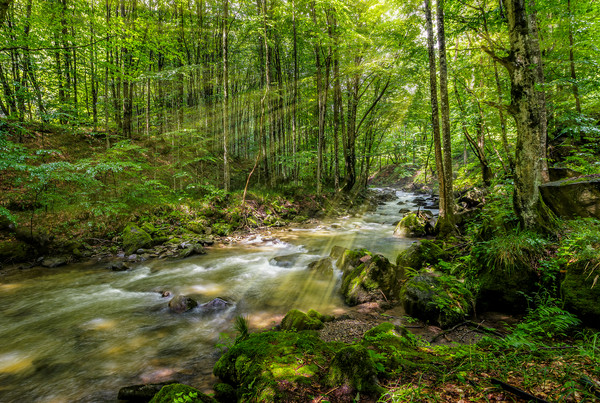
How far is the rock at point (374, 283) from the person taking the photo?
5.85 meters

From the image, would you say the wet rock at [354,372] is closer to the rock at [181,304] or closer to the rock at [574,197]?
the rock at [181,304]

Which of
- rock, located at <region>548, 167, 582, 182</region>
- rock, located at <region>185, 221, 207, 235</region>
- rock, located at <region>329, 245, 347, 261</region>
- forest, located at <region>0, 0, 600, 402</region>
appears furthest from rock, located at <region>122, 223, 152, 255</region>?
rock, located at <region>548, 167, 582, 182</region>

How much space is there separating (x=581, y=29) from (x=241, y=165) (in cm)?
2354

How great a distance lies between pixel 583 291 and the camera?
11.2 ft

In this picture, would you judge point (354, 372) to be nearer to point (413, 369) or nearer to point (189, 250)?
A: point (413, 369)

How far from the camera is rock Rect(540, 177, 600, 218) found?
4679 millimetres

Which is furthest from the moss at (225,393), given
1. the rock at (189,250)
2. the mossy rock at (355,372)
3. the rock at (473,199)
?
the rock at (473,199)

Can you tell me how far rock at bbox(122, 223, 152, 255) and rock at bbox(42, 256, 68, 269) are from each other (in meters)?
1.89

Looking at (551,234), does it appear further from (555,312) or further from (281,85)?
(281,85)

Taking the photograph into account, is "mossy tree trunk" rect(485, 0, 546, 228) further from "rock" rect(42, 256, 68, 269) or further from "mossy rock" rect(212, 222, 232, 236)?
"rock" rect(42, 256, 68, 269)

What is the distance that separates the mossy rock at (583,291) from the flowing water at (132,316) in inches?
151

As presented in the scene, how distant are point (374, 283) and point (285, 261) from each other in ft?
14.0

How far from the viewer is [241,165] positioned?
26.0 meters

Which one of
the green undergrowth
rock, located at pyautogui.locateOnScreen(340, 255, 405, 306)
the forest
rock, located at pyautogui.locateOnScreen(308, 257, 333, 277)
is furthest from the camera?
rock, located at pyautogui.locateOnScreen(308, 257, 333, 277)
